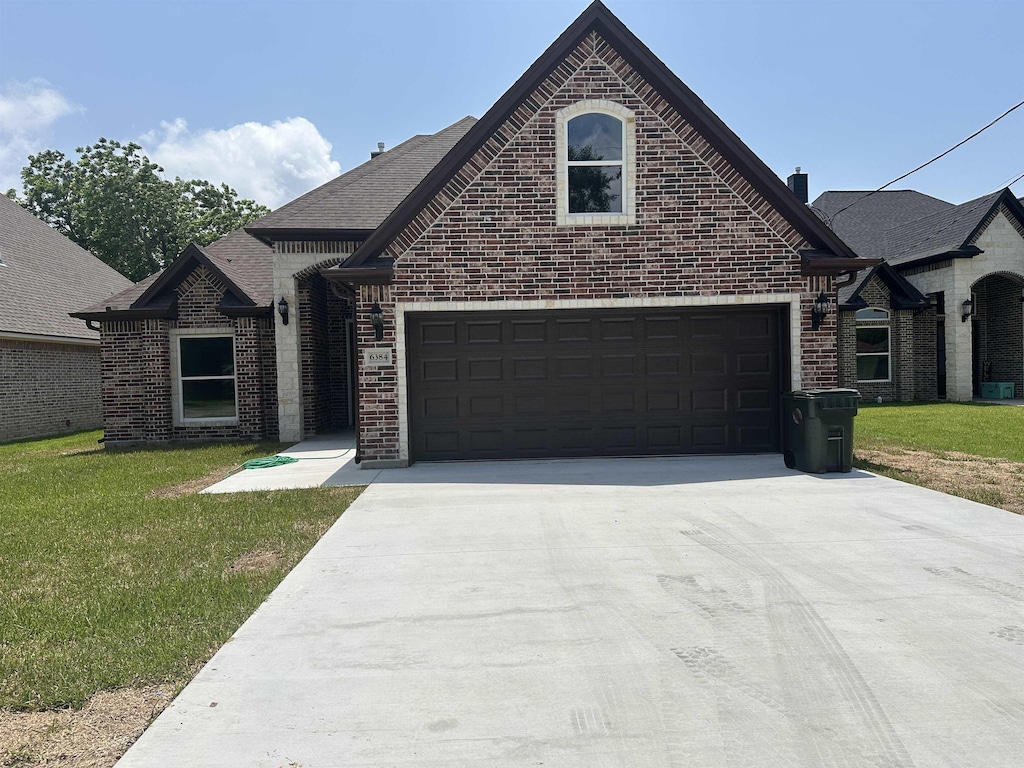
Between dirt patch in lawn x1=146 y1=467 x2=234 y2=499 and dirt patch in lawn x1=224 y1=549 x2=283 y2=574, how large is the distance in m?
3.49

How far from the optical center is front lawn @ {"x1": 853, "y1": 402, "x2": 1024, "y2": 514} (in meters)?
8.65

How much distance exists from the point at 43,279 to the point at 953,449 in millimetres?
25640

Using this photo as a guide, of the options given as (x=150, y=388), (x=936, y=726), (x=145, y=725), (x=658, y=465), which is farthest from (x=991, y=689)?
(x=150, y=388)

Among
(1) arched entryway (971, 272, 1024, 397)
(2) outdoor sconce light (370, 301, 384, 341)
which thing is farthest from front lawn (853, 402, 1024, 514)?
(2) outdoor sconce light (370, 301, 384, 341)

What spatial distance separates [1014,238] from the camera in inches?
841

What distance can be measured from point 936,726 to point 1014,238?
23749mm

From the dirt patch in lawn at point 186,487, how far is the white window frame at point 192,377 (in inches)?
200

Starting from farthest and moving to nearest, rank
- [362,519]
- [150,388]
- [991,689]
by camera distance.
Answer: [150,388]
[362,519]
[991,689]

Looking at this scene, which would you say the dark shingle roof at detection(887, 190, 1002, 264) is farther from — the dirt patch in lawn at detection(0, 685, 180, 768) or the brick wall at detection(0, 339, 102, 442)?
the brick wall at detection(0, 339, 102, 442)

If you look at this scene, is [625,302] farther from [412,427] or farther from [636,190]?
[412,427]

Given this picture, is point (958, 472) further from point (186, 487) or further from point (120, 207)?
point (120, 207)

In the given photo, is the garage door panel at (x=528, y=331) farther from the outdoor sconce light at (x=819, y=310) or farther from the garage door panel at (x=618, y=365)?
the outdoor sconce light at (x=819, y=310)

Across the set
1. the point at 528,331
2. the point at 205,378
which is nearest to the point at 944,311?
the point at 528,331

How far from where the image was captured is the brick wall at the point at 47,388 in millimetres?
18312
